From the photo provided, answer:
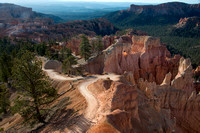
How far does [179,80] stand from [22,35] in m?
92.2

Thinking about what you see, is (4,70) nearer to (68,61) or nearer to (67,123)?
(68,61)

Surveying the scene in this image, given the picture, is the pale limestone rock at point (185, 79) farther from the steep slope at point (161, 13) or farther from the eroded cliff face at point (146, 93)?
the steep slope at point (161, 13)

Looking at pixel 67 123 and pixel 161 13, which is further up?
pixel 161 13

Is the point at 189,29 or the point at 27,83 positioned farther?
the point at 189,29

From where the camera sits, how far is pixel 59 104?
1850 cm

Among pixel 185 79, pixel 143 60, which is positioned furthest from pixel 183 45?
pixel 185 79

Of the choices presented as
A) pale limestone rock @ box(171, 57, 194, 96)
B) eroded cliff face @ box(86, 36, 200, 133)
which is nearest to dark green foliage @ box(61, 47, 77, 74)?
eroded cliff face @ box(86, 36, 200, 133)

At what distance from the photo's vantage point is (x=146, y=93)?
21453 mm

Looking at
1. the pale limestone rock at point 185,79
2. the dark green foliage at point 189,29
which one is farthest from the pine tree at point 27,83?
the dark green foliage at point 189,29

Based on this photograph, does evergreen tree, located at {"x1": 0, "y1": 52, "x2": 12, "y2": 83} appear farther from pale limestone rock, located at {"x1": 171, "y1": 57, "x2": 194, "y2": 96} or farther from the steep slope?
the steep slope

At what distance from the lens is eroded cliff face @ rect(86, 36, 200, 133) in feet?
44.5

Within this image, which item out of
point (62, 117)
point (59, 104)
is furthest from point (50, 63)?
point (62, 117)

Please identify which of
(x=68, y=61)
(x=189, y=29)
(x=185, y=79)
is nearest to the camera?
(x=185, y=79)

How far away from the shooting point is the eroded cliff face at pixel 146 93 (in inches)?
534
